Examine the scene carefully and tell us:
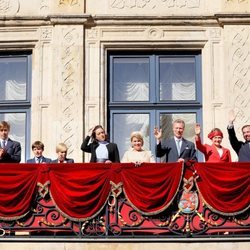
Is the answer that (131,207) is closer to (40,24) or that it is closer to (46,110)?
(46,110)

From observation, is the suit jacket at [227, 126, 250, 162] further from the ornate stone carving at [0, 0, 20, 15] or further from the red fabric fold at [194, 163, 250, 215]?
the ornate stone carving at [0, 0, 20, 15]

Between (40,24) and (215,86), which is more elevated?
(40,24)

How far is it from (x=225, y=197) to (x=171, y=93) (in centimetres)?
426

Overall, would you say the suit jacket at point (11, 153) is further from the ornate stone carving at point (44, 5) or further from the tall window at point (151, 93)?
the ornate stone carving at point (44, 5)

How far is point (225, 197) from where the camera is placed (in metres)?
13.2

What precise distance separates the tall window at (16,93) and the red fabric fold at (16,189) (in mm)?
3282

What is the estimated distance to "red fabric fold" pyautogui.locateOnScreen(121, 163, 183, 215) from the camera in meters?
13.2

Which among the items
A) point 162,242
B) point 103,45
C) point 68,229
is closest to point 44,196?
point 68,229

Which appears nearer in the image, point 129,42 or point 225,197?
point 225,197

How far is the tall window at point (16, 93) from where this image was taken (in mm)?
16938

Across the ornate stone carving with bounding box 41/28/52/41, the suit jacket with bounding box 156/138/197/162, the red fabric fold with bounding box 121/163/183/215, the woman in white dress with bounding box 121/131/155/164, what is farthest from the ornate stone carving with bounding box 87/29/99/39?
the red fabric fold with bounding box 121/163/183/215

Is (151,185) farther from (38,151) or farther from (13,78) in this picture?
(13,78)

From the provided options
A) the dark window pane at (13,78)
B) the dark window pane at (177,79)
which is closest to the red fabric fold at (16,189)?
the dark window pane at (13,78)

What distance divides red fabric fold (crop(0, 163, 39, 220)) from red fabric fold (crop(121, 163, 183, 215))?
145cm
